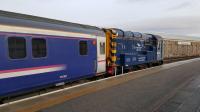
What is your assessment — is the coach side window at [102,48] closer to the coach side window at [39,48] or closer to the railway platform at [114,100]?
the railway platform at [114,100]

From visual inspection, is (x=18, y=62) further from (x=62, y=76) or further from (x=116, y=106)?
(x=116, y=106)

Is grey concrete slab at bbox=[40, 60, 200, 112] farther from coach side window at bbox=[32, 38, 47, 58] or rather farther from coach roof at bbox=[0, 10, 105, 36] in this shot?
coach roof at bbox=[0, 10, 105, 36]

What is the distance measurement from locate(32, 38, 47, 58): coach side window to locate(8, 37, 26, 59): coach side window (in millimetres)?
504

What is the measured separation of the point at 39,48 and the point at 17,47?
3.63ft

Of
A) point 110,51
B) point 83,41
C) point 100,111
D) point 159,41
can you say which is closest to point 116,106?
point 100,111

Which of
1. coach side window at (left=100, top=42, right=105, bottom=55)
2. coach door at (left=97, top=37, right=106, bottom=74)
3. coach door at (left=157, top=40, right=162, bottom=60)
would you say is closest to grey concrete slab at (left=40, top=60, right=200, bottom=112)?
coach door at (left=97, top=37, right=106, bottom=74)

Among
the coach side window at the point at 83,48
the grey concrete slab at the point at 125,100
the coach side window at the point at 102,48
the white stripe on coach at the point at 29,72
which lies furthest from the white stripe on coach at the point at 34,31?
the grey concrete slab at the point at 125,100

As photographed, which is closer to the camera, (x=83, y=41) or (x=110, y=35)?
(x=83, y=41)

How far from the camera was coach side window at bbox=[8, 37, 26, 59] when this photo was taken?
8.69 metres

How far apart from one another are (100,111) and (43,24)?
4309 millimetres

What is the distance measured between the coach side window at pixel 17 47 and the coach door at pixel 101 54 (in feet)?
19.9

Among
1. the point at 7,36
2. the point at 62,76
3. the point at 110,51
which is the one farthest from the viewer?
the point at 110,51

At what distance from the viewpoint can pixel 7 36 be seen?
8492 millimetres

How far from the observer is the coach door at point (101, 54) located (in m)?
14.8
